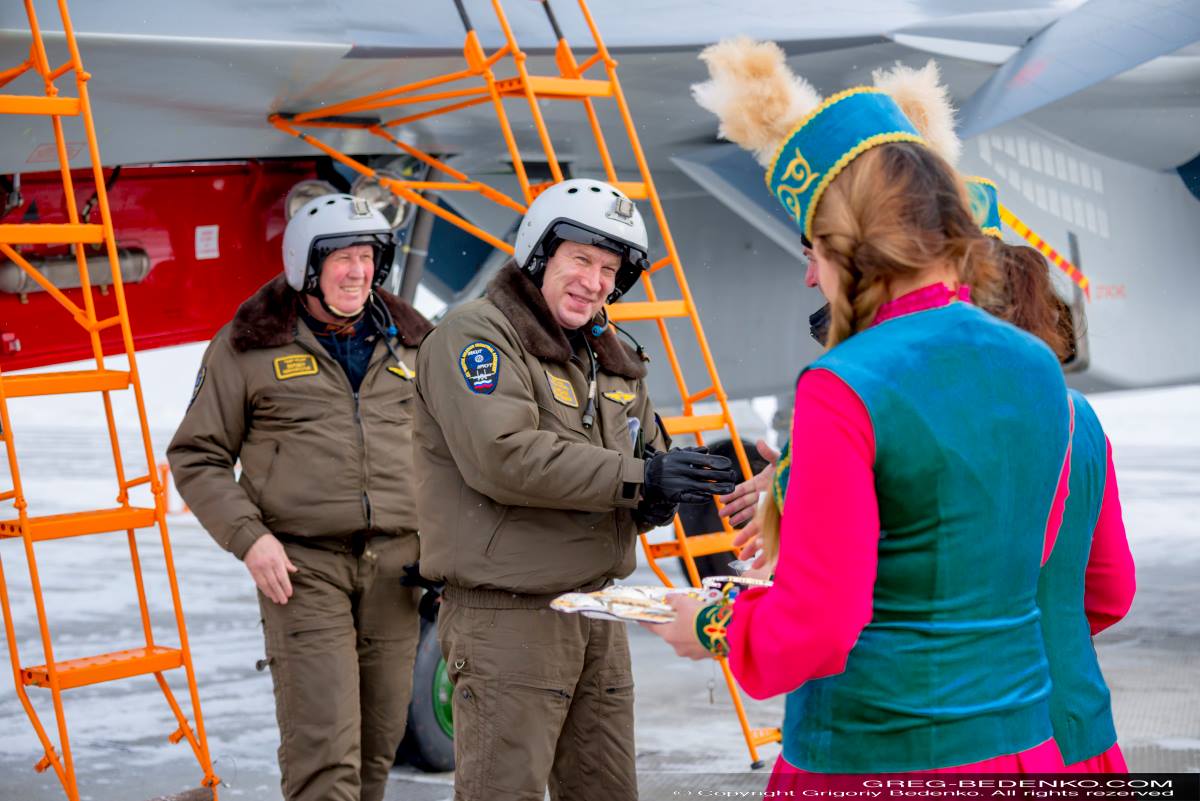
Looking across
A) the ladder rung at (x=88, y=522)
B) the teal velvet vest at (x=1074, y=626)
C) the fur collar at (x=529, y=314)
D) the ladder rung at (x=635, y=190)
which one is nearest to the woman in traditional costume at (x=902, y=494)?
the teal velvet vest at (x=1074, y=626)

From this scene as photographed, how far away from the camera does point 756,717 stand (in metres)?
5.86

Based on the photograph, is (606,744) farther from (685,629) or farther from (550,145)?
(550,145)

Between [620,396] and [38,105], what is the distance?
1.87 metres

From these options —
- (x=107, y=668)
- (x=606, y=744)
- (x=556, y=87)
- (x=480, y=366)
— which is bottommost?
(x=606, y=744)

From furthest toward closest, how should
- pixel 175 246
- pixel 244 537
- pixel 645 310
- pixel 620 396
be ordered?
pixel 175 246 < pixel 645 310 < pixel 244 537 < pixel 620 396

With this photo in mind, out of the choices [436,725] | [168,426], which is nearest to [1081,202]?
[436,725]

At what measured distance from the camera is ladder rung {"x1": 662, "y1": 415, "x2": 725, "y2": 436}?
4355 mm

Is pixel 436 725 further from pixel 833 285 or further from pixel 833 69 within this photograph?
pixel 833 285

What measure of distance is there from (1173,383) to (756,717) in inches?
116

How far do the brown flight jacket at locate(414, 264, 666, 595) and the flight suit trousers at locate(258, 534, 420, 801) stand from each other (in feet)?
2.83

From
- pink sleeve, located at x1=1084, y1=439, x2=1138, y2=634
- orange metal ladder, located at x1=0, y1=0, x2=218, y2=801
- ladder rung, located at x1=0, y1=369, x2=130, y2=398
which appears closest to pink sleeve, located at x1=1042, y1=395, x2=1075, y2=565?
pink sleeve, located at x1=1084, y1=439, x2=1138, y2=634

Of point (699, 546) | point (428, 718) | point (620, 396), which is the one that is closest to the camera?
point (620, 396)

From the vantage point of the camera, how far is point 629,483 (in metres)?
2.82

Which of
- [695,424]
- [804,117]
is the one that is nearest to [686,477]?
[804,117]
